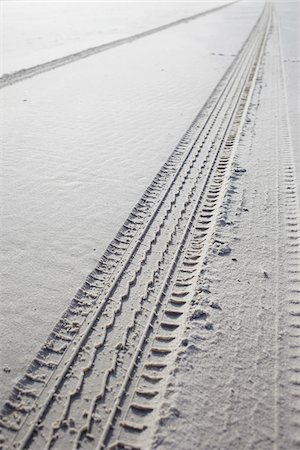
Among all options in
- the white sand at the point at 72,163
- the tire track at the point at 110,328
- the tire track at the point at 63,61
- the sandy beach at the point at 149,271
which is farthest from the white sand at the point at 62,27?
the tire track at the point at 110,328

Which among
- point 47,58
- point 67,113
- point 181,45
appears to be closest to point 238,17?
point 181,45

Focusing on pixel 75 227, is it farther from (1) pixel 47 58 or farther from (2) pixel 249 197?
(1) pixel 47 58

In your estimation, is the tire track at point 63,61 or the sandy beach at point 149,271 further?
the tire track at point 63,61

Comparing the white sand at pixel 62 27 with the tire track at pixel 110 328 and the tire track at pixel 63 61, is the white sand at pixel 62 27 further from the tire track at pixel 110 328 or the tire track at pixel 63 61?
the tire track at pixel 110 328

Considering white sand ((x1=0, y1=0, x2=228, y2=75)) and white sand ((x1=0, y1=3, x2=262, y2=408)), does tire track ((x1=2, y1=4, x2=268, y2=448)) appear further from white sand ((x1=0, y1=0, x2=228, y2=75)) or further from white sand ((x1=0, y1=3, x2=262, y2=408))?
white sand ((x1=0, y1=0, x2=228, y2=75))

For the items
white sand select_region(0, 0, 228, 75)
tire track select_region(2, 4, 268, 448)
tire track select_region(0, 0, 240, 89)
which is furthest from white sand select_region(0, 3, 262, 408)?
white sand select_region(0, 0, 228, 75)

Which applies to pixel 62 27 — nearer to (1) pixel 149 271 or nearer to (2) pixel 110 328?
(1) pixel 149 271

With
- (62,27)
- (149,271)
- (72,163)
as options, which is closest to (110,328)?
(149,271)
